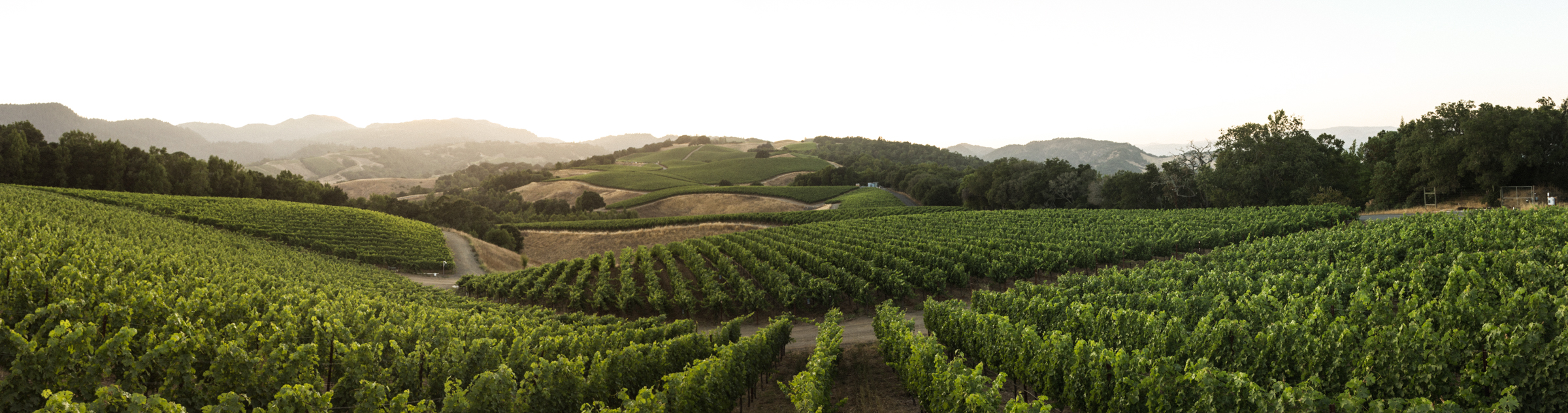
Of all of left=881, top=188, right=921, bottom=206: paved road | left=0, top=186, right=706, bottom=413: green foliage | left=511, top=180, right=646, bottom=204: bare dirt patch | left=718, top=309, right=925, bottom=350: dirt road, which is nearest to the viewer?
left=0, top=186, right=706, bottom=413: green foliage

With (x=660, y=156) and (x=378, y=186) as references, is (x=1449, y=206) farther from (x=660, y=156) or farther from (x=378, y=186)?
(x=378, y=186)

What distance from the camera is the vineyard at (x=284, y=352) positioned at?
26.3 feet

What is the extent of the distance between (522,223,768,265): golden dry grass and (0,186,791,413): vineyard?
46.1 metres

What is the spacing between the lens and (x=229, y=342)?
985 centimetres

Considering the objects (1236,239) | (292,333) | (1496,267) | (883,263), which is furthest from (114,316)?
(1236,239)

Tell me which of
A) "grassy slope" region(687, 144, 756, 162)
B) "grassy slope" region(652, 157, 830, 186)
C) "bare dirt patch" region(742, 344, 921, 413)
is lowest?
"bare dirt patch" region(742, 344, 921, 413)

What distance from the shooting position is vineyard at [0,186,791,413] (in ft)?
26.3

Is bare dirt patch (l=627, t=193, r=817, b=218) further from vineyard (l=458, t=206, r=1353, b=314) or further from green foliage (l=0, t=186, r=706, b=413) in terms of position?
green foliage (l=0, t=186, r=706, b=413)

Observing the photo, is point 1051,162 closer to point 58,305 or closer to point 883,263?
point 883,263

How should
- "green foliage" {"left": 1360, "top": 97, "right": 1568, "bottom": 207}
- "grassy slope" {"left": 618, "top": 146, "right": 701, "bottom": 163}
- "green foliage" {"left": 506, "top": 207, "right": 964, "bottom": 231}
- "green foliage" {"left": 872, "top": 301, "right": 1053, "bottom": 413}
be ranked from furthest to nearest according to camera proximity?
"grassy slope" {"left": 618, "top": 146, "right": 701, "bottom": 163}, "green foliage" {"left": 506, "top": 207, "right": 964, "bottom": 231}, "green foliage" {"left": 1360, "top": 97, "right": 1568, "bottom": 207}, "green foliage" {"left": 872, "top": 301, "right": 1053, "bottom": 413}

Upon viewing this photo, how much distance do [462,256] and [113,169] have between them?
40357 mm

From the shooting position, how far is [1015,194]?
248 ft

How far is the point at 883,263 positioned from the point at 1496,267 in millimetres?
20423

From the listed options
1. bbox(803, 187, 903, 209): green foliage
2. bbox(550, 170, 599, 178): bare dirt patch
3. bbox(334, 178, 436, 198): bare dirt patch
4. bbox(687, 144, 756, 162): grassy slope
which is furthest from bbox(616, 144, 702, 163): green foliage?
bbox(803, 187, 903, 209): green foliage
